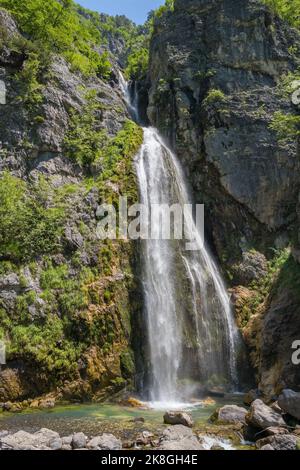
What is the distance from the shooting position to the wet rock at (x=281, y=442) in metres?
9.42

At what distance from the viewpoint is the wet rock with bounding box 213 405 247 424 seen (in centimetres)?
1205

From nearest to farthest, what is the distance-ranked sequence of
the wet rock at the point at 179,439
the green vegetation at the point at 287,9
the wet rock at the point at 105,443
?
the wet rock at the point at 179,439 < the wet rock at the point at 105,443 < the green vegetation at the point at 287,9

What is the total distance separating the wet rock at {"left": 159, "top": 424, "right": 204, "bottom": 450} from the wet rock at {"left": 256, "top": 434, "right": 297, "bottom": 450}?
→ 1.47 meters

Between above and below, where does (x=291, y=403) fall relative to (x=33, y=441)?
above

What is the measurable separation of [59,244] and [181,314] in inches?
235

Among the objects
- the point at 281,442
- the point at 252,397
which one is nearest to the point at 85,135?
the point at 252,397

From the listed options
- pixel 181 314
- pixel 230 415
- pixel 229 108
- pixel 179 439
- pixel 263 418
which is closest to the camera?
pixel 179 439

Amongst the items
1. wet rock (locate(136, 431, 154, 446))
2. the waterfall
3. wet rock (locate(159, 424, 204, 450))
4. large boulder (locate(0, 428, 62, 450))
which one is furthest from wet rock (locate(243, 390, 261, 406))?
large boulder (locate(0, 428, 62, 450))

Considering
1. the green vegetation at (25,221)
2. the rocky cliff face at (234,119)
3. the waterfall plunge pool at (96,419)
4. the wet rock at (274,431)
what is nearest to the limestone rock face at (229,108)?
the rocky cliff face at (234,119)

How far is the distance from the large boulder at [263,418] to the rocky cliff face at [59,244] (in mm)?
6401

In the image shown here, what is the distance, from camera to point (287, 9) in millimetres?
28922

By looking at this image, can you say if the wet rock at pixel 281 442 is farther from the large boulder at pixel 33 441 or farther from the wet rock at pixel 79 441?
the large boulder at pixel 33 441

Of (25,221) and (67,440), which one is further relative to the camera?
(25,221)

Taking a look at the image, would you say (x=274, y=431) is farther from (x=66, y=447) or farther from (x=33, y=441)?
(x=33, y=441)
